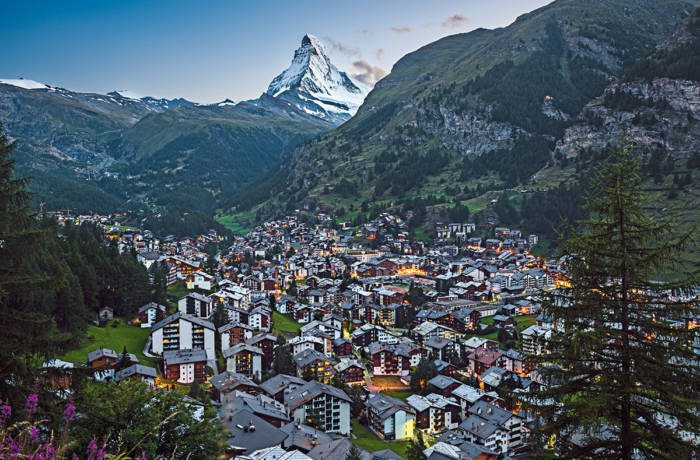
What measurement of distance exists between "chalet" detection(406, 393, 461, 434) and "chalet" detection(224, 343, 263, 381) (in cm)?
2079

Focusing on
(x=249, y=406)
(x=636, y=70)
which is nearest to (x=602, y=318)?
(x=249, y=406)

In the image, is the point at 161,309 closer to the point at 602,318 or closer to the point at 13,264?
the point at 13,264

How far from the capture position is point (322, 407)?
52594mm

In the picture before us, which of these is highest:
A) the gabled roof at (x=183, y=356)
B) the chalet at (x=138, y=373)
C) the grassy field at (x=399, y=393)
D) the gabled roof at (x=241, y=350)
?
the chalet at (x=138, y=373)

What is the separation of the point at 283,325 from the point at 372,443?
125ft

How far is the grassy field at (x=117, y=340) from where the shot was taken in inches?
2171

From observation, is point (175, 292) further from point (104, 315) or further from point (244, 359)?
point (244, 359)

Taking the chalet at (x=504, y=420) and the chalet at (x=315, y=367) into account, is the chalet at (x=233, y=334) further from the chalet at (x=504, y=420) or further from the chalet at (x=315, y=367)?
the chalet at (x=504, y=420)

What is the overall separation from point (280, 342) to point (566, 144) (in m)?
152

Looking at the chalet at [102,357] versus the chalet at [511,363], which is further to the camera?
the chalet at [511,363]

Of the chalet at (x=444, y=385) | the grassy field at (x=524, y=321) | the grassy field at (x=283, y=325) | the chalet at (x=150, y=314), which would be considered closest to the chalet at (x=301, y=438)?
the chalet at (x=444, y=385)

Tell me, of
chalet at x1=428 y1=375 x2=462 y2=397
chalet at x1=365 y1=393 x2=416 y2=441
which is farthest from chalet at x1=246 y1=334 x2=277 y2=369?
chalet at x1=428 y1=375 x2=462 y2=397

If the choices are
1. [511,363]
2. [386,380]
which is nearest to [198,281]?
[386,380]

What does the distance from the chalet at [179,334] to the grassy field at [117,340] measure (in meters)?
2.29
